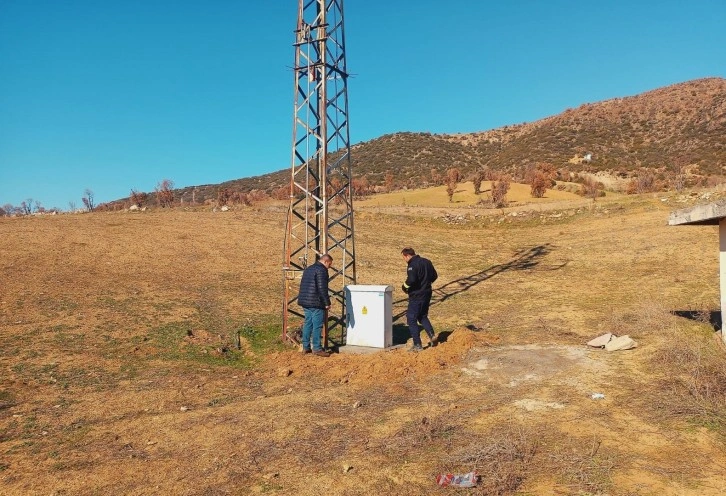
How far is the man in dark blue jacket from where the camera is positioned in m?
9.15

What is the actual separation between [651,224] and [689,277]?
9.26 metres

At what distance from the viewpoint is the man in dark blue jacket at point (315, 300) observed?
915 centimetres

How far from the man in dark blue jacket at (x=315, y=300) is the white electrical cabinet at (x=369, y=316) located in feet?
2.31

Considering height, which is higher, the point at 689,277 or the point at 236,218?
the point at 236,218

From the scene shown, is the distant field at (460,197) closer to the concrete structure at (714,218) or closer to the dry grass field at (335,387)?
the dry grass field at (335,387)

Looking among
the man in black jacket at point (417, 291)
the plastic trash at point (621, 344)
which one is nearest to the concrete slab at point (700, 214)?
the plastic trash at point (621, 344)

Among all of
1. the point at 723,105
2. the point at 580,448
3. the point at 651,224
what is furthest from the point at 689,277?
the point at 723,105

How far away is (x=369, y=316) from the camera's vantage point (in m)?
9.69

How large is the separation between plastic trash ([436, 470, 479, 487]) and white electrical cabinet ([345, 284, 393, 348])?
5089 millimetres

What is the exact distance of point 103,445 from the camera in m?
5.59

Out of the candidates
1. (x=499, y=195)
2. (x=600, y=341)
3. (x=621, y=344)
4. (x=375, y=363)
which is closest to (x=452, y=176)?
(x=499, y=195)

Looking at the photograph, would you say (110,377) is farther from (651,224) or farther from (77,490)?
(651,224)

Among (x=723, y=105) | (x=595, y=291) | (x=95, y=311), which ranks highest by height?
(x=723, y=105)

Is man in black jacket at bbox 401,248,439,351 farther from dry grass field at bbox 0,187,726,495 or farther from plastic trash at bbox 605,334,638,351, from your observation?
plastic trash at bbox 605,334,638,351
